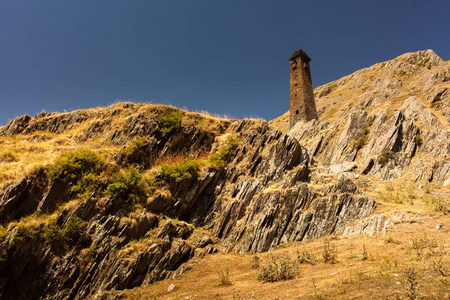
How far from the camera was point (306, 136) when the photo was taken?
33.3m

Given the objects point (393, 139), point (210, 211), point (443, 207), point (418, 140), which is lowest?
point (443, 207)

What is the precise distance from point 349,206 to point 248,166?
28.4 feet

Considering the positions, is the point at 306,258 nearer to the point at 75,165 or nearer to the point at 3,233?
the point at 75,165

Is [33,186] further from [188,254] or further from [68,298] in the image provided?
[188,254]

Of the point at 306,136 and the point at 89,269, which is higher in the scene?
the point at 306,136

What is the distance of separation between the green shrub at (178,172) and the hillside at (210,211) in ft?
0.30

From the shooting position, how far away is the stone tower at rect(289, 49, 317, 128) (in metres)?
39.4

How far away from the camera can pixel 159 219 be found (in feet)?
50.1

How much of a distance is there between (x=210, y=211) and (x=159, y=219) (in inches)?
179

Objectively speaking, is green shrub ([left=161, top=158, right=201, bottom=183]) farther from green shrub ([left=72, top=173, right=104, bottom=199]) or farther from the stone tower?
the stone tower

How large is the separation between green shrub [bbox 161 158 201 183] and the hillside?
9 cm

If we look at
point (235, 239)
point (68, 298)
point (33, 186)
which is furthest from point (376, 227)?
point (33, 186)

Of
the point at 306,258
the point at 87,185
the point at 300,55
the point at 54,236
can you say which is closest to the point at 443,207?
the point at 306,258

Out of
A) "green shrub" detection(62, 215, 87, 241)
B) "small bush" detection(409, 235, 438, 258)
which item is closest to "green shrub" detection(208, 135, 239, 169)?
"green shrub" detection(62, 215, 87, 241)
